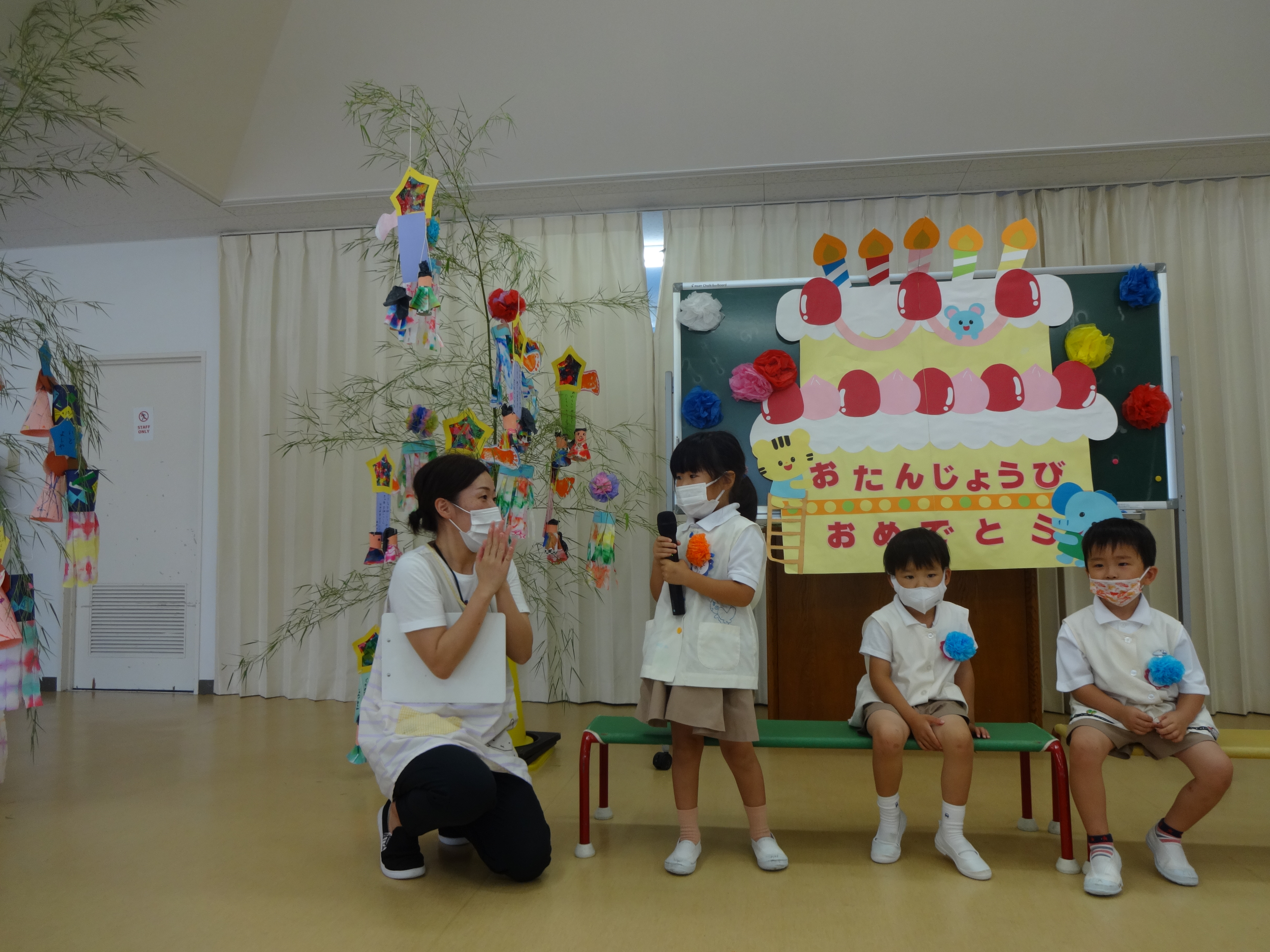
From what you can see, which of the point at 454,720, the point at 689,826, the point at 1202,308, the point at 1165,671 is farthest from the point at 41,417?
the point at 1202,308

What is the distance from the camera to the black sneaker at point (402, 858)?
6.75ft

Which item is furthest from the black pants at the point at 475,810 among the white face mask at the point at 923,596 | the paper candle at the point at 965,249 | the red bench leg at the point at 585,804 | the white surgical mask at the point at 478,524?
the paper candle at the point at 965,249

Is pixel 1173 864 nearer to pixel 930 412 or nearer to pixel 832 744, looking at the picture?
pixel 832 744

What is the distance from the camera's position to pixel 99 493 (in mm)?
4793

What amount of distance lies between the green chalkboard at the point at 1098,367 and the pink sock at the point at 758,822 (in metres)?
1.36

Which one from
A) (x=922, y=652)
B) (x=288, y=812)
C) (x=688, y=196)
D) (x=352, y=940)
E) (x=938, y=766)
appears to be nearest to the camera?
(x=352, y=940)

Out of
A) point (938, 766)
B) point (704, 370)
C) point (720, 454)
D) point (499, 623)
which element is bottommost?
point (938, 766)

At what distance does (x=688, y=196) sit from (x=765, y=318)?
1.16 metres

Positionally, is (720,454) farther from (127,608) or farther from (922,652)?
(127,608)

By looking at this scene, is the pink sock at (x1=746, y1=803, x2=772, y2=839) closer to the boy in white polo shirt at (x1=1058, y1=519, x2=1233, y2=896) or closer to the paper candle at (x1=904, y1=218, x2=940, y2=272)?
the boy in white polo shirt at (x1=1058, y1=519, x2=1233, y2=896)

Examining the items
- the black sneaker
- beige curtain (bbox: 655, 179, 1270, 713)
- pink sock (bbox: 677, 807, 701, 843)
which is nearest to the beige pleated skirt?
pink sock (bbox: 677, 807, 701, 843)

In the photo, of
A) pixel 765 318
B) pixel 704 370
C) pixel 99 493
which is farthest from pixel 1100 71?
pixel 99 493

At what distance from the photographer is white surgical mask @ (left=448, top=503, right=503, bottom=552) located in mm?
2125

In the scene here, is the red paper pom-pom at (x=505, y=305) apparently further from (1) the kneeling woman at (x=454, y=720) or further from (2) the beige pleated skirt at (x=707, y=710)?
(2) the beige pleated skirt at (x=707, y=710)
